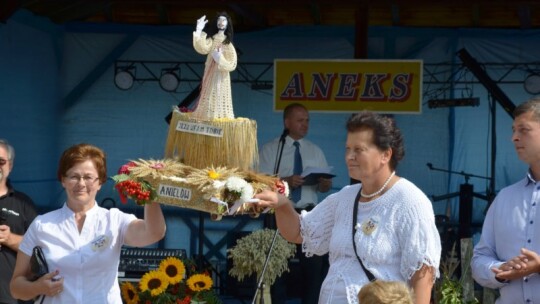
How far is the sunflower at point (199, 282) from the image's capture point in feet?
21.6

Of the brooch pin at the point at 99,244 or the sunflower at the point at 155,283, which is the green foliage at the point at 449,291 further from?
the brooch pin at the point at 99,244

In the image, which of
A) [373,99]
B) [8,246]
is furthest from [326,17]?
[8,246]

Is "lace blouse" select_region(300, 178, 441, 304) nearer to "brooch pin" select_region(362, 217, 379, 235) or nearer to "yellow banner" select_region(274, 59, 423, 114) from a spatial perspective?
"brooch pin" select_region(362, 217, 379, 235)

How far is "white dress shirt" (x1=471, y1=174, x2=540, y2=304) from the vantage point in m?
3.90

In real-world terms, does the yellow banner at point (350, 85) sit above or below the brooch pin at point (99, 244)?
above

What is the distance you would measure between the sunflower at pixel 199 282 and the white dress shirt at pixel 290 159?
3.63ft

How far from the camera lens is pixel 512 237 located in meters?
3.96

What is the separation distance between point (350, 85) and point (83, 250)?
5493mm

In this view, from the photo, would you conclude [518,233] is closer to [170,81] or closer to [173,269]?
[173,269]

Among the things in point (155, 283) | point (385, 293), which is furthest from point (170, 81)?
point (385, 293)

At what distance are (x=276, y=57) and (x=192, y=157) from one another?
6.24m

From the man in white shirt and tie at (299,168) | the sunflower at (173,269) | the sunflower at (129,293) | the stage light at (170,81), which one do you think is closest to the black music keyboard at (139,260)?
the sunflower at (129,293)

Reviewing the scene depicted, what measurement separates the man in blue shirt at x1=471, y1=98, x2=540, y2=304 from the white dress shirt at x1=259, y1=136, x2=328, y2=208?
3471mm

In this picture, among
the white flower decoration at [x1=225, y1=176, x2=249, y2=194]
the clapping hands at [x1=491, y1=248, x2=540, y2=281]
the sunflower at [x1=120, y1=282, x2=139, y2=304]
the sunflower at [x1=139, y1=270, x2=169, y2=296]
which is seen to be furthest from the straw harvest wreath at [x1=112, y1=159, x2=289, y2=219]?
the sunflower at [x1=120, y1=282, x2=139, y2=304]
